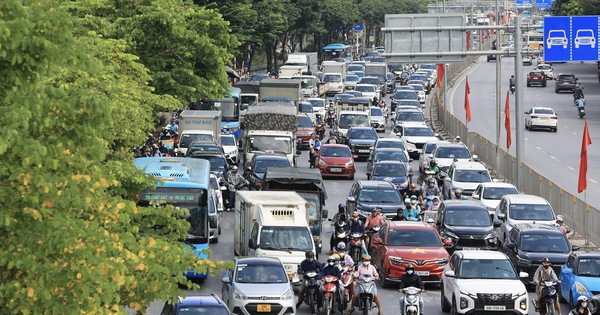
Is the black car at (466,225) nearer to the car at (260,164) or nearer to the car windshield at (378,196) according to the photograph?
the car windshield at (378,196)

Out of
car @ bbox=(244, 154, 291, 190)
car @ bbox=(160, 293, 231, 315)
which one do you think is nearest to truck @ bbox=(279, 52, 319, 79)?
car @ bbox=(244, 154, 291, 190)

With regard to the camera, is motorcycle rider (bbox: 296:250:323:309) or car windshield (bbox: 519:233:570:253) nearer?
motorcycle rider (bbox: 296:250:323:309)

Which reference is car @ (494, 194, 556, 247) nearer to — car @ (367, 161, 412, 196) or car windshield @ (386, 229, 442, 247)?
car windshield @ (386, 229, 442, 247)

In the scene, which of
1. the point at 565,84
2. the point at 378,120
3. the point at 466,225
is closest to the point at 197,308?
the point at 466,225

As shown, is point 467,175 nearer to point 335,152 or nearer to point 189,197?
point 335,152

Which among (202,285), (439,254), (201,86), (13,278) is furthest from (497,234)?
(13,278)

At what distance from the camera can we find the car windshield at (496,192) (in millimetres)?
40094

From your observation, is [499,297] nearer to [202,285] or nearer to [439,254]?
[439,254]

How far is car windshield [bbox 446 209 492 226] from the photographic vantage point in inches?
1375

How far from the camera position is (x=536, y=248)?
30859mm

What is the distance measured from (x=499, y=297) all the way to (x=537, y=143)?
4230cm

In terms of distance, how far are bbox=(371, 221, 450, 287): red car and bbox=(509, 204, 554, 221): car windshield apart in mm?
4479

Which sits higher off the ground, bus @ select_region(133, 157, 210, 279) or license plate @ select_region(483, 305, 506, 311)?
bus @ select_region(133, 157, 210, 279)

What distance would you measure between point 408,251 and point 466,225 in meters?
5.08
